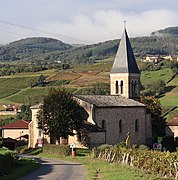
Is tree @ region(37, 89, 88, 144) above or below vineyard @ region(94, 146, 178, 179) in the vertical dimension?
above

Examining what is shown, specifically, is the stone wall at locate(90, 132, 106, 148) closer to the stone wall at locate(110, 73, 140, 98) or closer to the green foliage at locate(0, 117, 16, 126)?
the stone wall at locate(110, 73, 140, 98)

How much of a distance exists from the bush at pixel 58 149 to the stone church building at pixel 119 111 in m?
5.92

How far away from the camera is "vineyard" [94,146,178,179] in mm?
35312

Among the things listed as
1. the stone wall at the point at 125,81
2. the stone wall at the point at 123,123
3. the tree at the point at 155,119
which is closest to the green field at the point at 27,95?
the tree at the point at 155,119

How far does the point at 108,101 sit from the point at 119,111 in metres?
1.84

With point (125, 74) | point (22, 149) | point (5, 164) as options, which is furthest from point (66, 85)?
point (5, 164)

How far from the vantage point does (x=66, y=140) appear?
65812mm

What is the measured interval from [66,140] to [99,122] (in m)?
4.46

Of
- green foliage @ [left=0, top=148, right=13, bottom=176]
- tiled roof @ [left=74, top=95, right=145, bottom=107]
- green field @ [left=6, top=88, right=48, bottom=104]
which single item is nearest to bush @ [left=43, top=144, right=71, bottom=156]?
tiled roof @ [left=74, top=95, right=145, bottom=107]

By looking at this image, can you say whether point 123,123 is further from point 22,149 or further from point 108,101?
point 22,149

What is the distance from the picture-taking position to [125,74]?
72875 mm

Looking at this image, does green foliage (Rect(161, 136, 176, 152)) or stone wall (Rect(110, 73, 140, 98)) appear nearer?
green foliage (Rect(161, 136, 176, 152))

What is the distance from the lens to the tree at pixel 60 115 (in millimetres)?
61219

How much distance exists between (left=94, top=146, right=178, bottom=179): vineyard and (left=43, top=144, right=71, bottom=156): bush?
7.11 m
